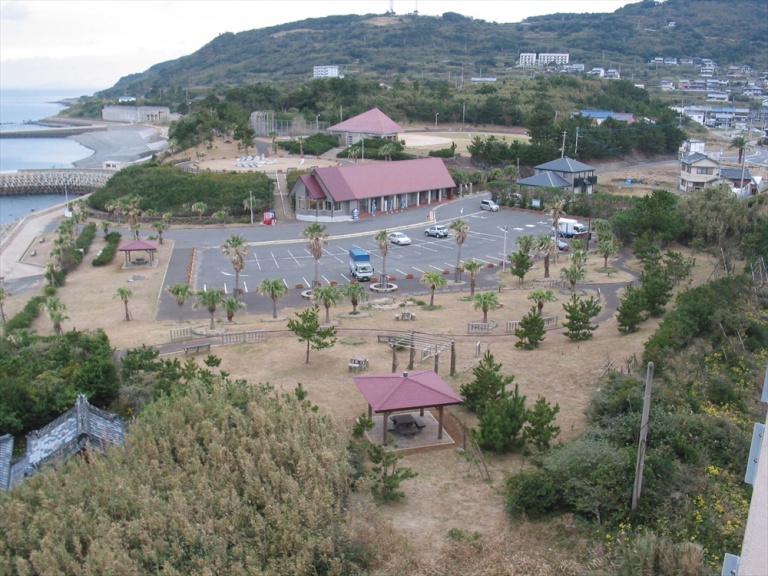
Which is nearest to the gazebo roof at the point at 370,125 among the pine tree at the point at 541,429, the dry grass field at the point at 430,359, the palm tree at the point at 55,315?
the dry grass field at the point at 430,359

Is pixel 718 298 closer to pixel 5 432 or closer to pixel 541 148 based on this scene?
pixel 5 432

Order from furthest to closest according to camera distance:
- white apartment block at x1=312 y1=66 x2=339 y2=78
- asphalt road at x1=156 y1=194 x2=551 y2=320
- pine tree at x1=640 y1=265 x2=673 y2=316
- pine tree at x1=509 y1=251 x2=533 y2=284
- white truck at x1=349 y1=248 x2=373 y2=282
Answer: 1. white apartment block at x1=312 y1=66 x2=339 y2=78
2. white truck at x1=349 y1=248 x2=373 y2=282
3. asphalt road at x1=156 y1=194 x2=551 y2=320
4. pine tree at x1=509 y1=251 x2=533 y2=284
5. pine tree at x1=640 y1=265 x2=673 y2=316

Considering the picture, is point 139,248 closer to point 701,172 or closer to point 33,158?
point 701,172

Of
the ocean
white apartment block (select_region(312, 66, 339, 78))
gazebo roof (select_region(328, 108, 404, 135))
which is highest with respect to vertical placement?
white apartment block (select_region(312, 66, 339, 78))

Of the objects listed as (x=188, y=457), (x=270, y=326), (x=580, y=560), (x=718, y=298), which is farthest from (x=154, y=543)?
(x=718, y=298)

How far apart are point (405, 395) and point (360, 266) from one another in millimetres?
22189

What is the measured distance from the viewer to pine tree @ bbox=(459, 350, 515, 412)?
73.6 feet

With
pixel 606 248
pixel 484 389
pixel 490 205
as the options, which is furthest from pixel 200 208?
pixel 484 389

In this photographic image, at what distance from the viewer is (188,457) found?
55.7ft

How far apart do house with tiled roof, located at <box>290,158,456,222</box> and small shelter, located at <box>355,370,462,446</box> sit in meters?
39.0

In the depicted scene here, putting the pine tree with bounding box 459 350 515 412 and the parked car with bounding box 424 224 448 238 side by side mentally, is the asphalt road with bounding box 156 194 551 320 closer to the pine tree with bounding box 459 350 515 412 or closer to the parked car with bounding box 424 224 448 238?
the parked car with bounding box 424 224 448 238

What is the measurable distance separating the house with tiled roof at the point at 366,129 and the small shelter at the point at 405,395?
65.4 metres

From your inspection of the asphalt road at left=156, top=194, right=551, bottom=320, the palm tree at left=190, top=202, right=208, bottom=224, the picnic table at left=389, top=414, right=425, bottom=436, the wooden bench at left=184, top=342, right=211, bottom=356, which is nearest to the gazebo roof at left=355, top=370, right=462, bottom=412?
the picnic table at left=389, top=414, right=425, bottom=436

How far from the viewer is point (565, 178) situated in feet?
215
